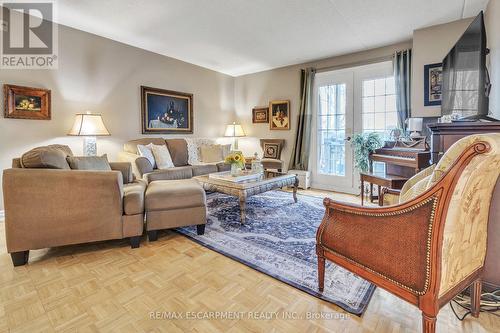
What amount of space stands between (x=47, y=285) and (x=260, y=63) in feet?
15.3

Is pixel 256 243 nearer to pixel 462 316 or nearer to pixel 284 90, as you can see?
pixel 462 316

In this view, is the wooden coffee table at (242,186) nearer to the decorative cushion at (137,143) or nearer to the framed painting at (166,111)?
the decorative cushion at (137,143)

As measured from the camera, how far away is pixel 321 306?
5.04ft

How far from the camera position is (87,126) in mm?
3375

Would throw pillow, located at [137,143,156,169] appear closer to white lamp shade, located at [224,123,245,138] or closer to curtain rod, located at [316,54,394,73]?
white lamp shade, located at [224,123,245,138]

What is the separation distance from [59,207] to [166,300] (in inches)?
47.7

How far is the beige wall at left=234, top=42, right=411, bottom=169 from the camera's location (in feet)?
15.2

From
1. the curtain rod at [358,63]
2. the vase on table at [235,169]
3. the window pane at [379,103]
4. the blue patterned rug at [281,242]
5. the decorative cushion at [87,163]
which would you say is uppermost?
the curtain rod at [358,63]

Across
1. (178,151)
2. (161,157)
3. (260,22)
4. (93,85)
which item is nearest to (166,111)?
(178,151)

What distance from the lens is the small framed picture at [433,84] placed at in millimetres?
3388

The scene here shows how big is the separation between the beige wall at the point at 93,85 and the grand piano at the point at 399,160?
3.72m

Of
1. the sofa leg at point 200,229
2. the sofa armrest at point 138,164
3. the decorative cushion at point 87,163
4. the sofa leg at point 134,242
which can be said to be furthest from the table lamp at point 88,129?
the sofa leg at point 200,229

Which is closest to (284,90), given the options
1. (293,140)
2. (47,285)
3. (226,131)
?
(293,140)

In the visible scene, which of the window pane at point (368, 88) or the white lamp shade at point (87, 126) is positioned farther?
the window pane at point (368, 88)
